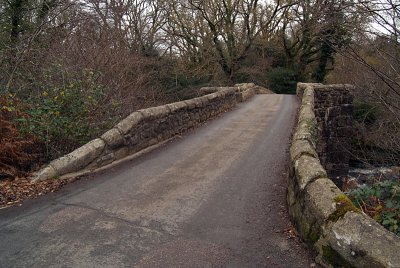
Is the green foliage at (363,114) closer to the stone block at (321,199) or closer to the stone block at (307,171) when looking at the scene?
the stone block at (307,171)

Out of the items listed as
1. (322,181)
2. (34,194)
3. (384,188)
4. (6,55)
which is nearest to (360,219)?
(322,181)

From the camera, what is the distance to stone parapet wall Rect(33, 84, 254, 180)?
5.68 meters

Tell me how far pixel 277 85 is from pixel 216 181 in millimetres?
28320

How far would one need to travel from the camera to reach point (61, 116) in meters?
6.66

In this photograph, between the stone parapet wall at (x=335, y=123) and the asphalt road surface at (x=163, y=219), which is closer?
the asphalt road surface at (x=163, y=219)

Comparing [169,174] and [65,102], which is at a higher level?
[65,102]

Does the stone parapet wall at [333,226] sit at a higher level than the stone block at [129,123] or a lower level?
lower

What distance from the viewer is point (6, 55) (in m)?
8.72

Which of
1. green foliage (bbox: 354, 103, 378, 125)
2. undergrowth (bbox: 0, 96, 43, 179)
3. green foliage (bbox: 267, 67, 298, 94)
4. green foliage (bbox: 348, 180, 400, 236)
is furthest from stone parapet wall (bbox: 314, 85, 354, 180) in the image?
green foliage (bbox: 267, 67, 298, 94)

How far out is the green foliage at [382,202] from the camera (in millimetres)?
3918

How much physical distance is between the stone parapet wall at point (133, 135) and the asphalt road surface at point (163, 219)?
348 millimetres

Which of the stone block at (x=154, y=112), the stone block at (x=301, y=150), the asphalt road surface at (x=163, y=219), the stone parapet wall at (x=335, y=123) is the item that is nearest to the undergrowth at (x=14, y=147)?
the asphalt road surface at (x=163, y=219)

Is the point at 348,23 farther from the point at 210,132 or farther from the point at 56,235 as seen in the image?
the point at 210,132

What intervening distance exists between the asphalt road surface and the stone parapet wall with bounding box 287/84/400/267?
25cm
